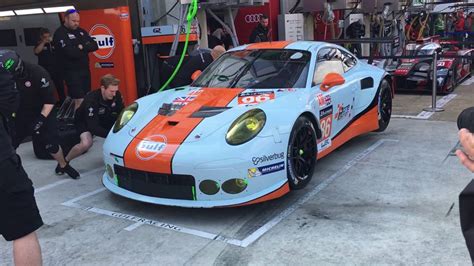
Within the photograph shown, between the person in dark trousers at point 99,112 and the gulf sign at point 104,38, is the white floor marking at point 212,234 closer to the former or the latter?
the person in dark trousers at point 99,112

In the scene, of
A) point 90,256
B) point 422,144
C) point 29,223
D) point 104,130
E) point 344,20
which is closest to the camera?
point 29,223

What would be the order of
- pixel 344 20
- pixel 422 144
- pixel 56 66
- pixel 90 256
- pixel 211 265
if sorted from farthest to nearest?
pixel 344 20 < pixel 56 66 < pixel 422 144 < pixel 90 256 < pixel 211 265

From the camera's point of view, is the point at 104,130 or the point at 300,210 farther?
the point at 104,130

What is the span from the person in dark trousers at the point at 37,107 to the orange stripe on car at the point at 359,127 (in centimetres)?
265

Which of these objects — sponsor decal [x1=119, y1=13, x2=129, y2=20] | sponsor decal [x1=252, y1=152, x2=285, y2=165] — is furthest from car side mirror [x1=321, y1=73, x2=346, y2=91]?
sponsor decal [x1=119, y1=13, x2=129, y2=20]

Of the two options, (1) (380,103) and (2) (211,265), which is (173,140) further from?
(1) (380,103)

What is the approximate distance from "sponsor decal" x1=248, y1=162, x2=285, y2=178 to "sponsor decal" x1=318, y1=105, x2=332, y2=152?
2.89ft

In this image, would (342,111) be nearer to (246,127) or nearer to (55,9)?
(246,127)

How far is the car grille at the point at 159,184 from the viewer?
358cm

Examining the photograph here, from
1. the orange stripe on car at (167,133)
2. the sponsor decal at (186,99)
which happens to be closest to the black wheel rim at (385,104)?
the orange stripe on car at (167,133)

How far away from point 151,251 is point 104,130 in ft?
7.03

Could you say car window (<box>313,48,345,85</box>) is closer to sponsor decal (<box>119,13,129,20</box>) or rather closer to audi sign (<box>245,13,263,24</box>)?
sponsor decal (<box>119,13,129,20</box>)

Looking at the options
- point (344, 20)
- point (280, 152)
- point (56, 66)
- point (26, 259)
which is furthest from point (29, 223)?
point (344, 20)

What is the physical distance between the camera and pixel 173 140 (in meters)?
3.73
